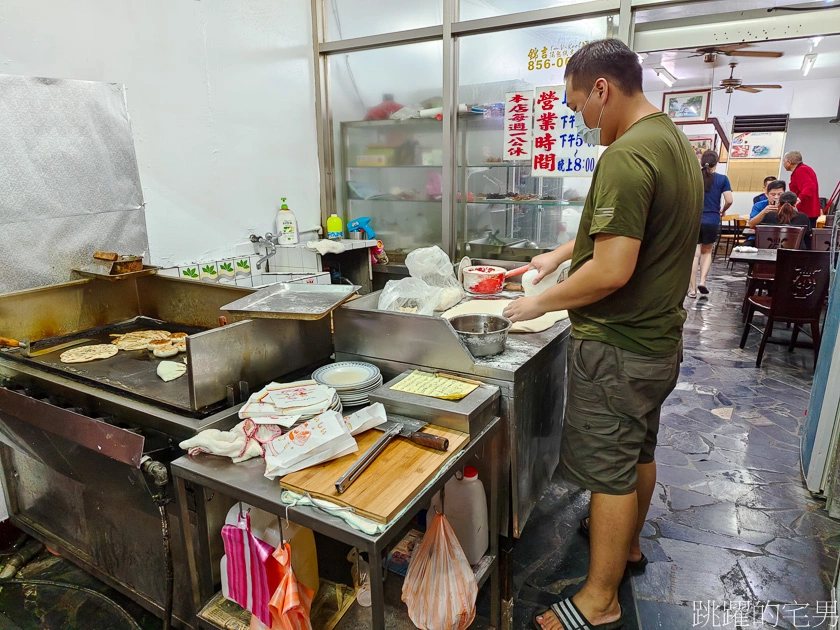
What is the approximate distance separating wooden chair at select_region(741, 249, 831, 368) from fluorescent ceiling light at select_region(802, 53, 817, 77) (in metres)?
6.14

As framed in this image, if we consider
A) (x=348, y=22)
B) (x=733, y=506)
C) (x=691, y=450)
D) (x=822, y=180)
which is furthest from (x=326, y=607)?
(x=822, y=180)

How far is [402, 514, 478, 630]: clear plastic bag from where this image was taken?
160 centimetres

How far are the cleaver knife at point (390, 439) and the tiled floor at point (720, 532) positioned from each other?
0.95 meters

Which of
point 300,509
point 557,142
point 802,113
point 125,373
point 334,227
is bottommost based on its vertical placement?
point 300,509

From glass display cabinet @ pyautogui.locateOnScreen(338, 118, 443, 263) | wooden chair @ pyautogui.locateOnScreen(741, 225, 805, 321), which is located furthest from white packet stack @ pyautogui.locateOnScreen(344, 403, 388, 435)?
wooden chair @ pyautogui.locateOnScreen(741, 225, 805, 321)

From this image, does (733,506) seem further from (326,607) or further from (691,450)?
(326,607)

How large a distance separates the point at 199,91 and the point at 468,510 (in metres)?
2.61

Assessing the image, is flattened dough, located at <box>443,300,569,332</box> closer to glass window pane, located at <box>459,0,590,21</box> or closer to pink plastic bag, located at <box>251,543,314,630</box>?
pink plastic bag, located at <box>251,543,314,630</box>

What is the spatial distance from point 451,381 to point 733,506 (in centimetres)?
179

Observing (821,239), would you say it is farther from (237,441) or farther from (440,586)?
(237,441)

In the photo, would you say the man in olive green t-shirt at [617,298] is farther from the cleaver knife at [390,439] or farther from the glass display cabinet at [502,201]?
the glass display cabinet at [502,201]

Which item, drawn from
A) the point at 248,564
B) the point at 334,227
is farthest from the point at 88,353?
the point at 334,227

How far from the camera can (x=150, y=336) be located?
219 centimetres

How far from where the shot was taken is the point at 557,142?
3213 millimetres
